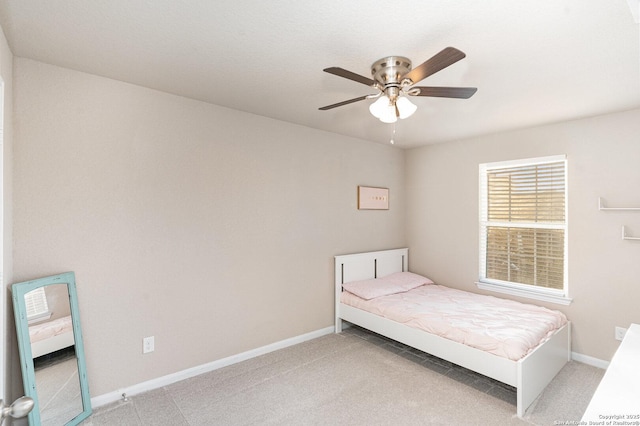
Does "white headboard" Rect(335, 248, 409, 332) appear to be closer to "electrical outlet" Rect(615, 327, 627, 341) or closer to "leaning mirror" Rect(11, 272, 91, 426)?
"electrical outlet" Rect(615, 327, 627, 341)

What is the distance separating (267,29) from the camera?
5.48 feet

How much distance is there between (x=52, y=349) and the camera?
201 cm

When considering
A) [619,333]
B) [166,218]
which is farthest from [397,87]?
[619,333]

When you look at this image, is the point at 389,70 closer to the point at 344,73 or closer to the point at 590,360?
the point at 344,73

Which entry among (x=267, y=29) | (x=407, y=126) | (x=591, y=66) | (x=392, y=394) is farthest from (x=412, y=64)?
(x=392, y=394)

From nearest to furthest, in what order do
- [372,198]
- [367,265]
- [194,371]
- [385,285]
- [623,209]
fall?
[194,371]
[623,209]
[385,285]
[367,265]
[372,198]

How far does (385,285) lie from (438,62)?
9.05ft

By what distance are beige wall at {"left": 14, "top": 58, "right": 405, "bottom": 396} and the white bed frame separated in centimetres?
28

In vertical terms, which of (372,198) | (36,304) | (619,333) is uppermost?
(372,198)

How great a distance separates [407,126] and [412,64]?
1.49 meters

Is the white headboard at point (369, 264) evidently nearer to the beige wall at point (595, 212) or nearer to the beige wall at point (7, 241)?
the beige wall at point (595, 212)

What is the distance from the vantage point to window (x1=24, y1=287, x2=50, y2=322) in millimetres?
1937

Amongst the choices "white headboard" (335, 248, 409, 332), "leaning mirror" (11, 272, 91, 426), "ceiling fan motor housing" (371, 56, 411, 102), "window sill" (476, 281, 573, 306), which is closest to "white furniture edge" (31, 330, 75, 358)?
"leaning mirror" (11, 272, 91, 426)

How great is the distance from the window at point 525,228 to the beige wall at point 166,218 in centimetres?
197
